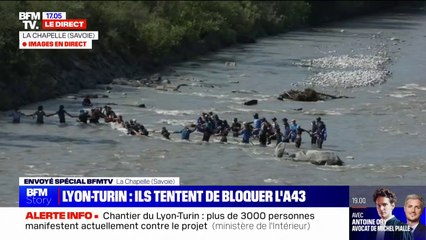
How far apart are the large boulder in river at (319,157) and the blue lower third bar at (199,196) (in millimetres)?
16567

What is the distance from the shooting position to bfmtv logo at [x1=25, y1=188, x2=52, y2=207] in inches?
830

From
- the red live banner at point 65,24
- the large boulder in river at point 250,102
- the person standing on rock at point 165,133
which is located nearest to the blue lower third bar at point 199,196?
the person standing on rock at point 165,133

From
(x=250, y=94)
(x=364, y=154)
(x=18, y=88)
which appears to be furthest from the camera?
(x=250, y=94)

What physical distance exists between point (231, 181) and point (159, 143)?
809cm

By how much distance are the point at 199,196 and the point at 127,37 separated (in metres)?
51.7

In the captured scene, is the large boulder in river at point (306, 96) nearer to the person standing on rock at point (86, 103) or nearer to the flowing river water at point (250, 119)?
the flowing river water at point (250, 119)

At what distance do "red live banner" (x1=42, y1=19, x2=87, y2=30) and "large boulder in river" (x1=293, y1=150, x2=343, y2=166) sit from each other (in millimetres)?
25145

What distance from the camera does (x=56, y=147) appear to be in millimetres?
40344

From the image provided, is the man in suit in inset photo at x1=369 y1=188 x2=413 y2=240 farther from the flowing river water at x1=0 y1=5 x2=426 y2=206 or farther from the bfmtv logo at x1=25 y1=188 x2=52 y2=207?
the flowing river water at x1=0 y1=5 x2=426 y2=206

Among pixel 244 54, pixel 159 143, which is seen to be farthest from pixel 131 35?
pixel 159 143

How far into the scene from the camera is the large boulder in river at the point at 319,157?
123 feet

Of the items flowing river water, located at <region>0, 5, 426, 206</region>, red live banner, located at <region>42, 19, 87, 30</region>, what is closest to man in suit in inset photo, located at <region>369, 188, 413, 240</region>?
flowing river water, located at <region>0, 5, 426, 206</region>

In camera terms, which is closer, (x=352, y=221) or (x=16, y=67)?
(x=352, y=221)

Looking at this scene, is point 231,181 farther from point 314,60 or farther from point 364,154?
point 314,60
